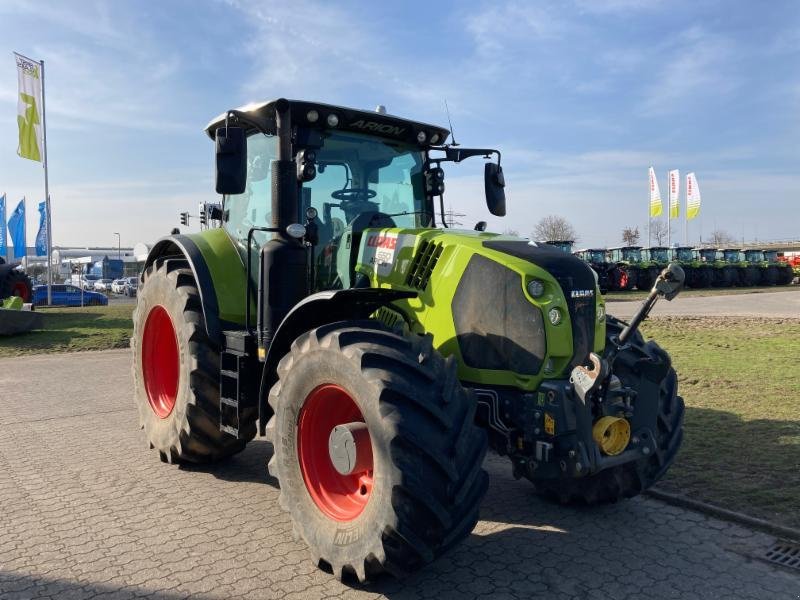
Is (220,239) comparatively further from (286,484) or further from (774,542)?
(774,542)

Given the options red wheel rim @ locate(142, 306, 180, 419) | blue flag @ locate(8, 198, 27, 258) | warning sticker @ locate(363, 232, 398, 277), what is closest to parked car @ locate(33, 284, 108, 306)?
blue flag @ locate(8, 198, 27, 258)

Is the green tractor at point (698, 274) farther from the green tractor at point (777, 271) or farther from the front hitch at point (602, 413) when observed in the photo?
the front hitch at point (602, 413)

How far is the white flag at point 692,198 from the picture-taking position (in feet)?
139

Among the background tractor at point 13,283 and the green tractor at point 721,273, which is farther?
the green tractor at point 721,273

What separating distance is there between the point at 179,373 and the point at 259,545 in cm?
177

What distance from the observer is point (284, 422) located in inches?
145

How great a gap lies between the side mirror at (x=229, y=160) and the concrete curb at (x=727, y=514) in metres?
Answer: 3.48

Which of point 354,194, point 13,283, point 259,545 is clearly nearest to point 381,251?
point 354,194

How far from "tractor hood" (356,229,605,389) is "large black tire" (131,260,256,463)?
61.6 inches

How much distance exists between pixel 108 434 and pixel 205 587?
3.56m

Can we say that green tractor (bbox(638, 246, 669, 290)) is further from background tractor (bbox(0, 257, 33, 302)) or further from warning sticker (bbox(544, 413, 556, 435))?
warning sticker (bbox(544, 413, 556, 435))

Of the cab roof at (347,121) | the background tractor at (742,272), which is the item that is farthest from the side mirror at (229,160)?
the background tractor at (742,272)

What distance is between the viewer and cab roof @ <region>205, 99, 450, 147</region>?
4.52 metres

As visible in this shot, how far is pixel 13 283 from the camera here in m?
18.9
